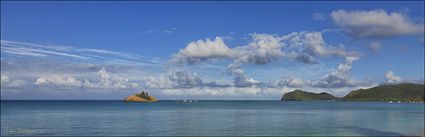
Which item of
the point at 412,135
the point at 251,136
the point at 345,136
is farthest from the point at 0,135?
the point at 412,135

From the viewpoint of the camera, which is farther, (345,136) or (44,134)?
(44,134)

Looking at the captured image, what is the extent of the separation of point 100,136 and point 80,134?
5953 mm

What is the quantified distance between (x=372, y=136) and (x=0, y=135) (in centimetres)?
6100

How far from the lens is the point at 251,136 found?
71750 mm

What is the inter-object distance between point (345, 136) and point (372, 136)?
4.21 m

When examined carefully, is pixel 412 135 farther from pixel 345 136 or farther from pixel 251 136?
pixel 251 136

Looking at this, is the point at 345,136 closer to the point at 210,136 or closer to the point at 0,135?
the point at 210,136

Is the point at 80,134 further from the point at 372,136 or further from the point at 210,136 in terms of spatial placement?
the point at 372,136

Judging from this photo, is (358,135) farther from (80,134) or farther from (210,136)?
(80,134)

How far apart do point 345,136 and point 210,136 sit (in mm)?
21570

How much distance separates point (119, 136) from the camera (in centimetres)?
7412

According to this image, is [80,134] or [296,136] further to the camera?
[80,134]

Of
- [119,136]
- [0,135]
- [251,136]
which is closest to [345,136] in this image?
[251,136]

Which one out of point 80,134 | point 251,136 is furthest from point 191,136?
point 80,134
